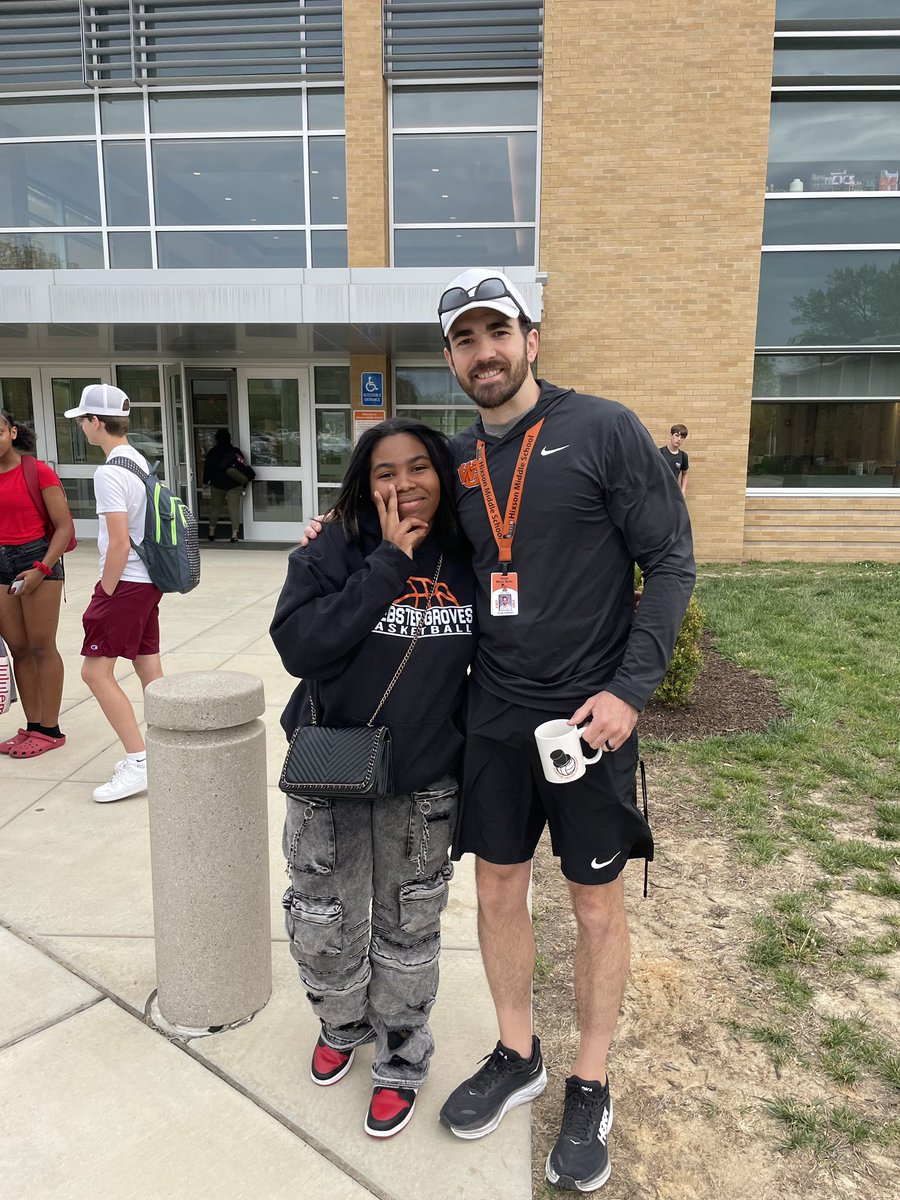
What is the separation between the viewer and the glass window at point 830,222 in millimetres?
12281

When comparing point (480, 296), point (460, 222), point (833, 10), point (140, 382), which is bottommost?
point (480, 296)

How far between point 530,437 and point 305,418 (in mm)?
12450

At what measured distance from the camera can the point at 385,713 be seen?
6.83 feet

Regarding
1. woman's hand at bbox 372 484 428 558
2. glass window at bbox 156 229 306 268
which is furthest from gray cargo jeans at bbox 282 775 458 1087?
glass window at bbox 156 229 306 268

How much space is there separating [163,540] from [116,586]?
32cm

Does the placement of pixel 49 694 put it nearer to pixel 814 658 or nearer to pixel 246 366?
pixel 814 658

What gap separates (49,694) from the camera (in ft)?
15.7

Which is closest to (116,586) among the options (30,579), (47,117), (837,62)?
(30,579)

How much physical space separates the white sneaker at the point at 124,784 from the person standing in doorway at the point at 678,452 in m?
8.76

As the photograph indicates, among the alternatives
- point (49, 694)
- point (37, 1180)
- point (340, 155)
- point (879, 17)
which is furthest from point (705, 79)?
point (37, 1180)

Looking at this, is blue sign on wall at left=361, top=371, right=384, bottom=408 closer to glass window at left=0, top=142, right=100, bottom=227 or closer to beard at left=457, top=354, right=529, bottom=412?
glass window at left=0, top=142, right=100, bottom=227

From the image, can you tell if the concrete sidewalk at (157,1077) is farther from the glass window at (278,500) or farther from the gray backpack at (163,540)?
the glass window at (278,500)

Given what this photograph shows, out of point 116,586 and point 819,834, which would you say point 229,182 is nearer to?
point 116,586

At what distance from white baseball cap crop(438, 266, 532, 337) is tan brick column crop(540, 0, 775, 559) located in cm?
1039
